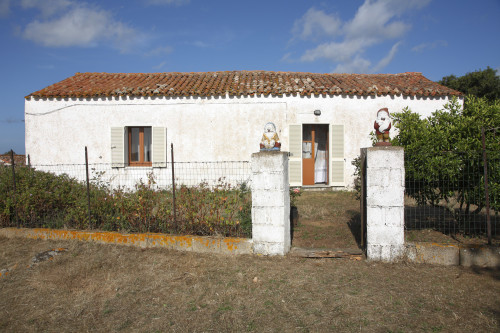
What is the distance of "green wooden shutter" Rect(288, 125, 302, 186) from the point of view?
1050 cm

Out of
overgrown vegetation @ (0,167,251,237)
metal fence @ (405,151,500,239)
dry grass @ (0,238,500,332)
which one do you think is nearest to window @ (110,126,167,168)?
overgrown vegetation @ (0,167,251,237)

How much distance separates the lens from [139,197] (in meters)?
5.42

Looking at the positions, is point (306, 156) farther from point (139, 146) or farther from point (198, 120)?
point (139, 146)

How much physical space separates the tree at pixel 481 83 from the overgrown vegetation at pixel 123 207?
16.7 metres

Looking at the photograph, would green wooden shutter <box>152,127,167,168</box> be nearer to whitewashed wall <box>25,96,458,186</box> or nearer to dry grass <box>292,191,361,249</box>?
whitewashed wall <box>25,96,458,186</box>

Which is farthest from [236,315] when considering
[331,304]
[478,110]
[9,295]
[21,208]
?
[21,208]

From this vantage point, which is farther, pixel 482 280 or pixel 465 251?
pixel 465 251

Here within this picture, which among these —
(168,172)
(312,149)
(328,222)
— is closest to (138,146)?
(168,172)

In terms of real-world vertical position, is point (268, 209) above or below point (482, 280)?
above

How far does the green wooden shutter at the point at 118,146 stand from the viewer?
1056 cm

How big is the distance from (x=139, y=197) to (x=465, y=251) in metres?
4.92

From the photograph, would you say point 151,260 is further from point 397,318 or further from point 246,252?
point 397,318

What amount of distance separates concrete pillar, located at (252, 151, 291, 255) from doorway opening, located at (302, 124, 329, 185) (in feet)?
21.4

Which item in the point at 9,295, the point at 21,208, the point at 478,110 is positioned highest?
the point at 478,110
